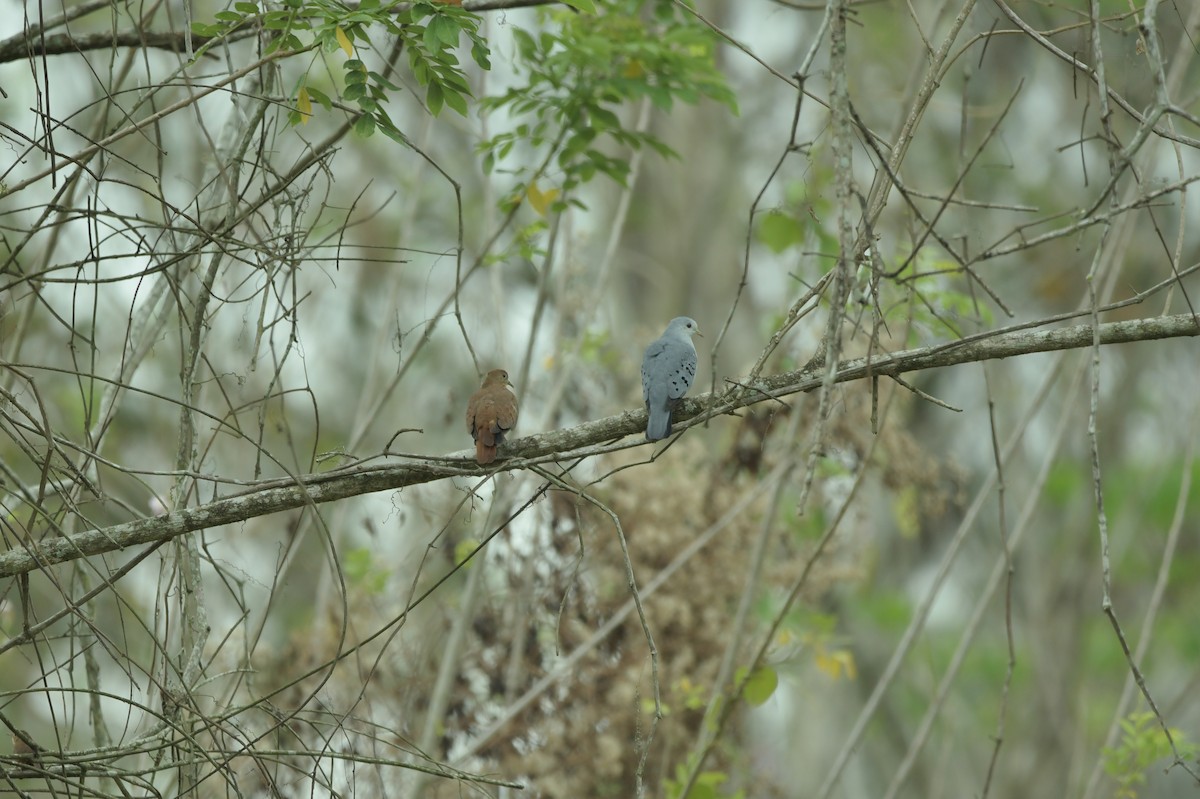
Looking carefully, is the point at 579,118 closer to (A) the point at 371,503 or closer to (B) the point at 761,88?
(A) the point at 371,503

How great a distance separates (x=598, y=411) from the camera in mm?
6324

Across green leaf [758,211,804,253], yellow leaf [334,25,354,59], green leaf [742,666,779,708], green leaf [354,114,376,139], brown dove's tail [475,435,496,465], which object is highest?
green leaf [758,211,804,253]

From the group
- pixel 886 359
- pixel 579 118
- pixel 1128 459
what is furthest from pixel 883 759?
pixel 886 359

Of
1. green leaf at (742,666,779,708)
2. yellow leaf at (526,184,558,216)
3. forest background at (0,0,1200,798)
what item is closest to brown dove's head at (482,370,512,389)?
forest background at (0,0,1200,798)

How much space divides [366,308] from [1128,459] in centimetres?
828

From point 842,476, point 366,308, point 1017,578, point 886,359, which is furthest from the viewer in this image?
point 366,308

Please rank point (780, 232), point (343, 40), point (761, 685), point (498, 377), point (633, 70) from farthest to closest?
point (780, 232)
point (633, 70)
point (761, 685)
point (498, 377)
point (343, 40)

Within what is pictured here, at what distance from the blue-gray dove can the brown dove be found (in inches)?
17.0

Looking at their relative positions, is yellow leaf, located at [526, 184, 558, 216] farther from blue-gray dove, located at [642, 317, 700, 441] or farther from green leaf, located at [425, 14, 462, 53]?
green leaf, located at [425, 14, 462, 53]

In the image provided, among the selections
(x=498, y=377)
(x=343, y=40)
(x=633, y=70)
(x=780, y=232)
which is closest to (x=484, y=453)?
(x=498, y=377)

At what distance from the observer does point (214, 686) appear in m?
6.53

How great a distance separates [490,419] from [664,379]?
618 mm

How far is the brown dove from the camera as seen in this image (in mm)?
3551

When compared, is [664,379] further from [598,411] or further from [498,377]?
[598,411]
